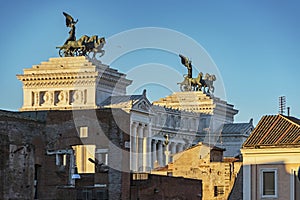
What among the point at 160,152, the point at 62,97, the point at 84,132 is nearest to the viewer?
the point at 84,132

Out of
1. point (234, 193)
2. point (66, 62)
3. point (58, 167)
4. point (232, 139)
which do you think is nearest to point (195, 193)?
point (234, 193)

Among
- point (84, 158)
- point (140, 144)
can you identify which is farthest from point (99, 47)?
point (84, 158)

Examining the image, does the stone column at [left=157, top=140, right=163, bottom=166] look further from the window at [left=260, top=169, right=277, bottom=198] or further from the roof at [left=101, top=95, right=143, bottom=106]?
the window at [left=260, top=169, right=277, bottom=198]

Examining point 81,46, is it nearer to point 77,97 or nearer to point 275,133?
point 77,97

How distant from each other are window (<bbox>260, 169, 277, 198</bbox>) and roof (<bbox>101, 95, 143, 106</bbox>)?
2182 inches

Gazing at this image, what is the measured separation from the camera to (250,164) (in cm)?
4975

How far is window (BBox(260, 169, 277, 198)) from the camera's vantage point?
48938mm

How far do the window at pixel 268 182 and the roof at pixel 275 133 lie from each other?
1.25 meters

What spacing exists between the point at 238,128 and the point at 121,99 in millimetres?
24347

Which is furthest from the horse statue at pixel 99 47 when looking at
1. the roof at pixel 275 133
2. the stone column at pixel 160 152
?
the roof at pixel 275 133

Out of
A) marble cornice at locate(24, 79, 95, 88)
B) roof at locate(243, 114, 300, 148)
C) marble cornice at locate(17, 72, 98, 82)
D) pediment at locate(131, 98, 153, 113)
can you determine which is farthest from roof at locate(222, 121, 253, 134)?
roof at locate(243, 114, 300, 148)

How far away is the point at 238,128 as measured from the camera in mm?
128625

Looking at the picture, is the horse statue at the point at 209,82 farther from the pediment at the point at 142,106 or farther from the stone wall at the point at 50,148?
the stone wall at the point at 50,148

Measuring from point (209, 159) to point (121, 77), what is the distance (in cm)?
5470
